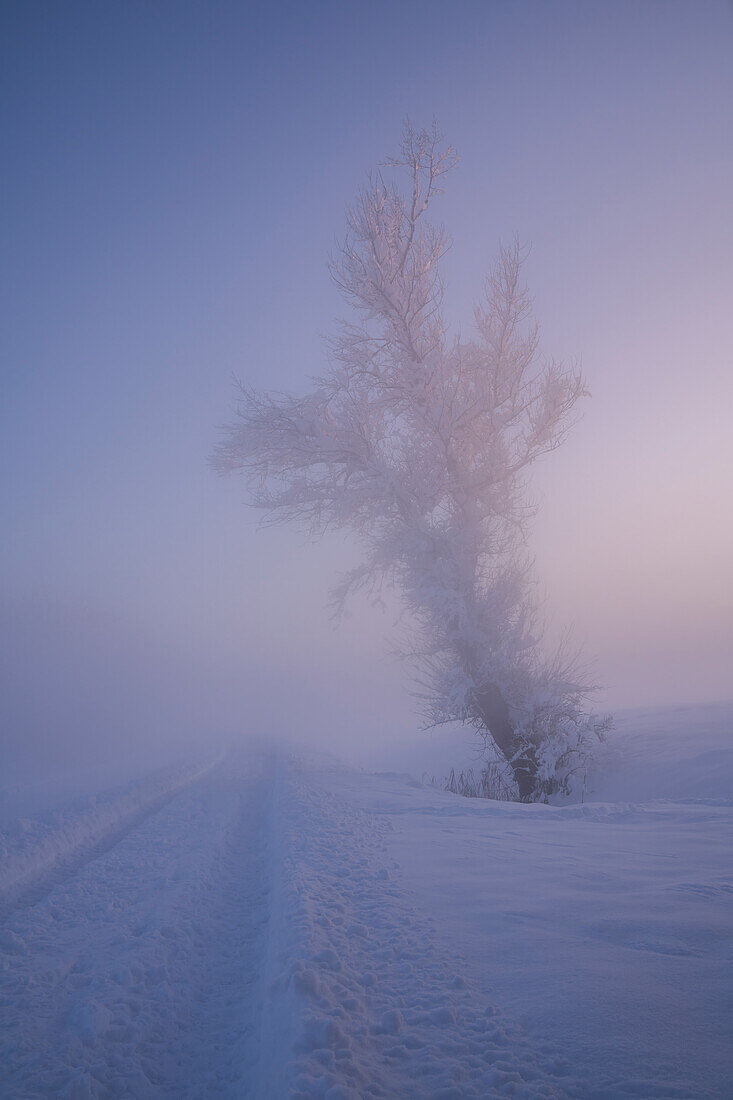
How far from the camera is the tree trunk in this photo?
26.8 feet

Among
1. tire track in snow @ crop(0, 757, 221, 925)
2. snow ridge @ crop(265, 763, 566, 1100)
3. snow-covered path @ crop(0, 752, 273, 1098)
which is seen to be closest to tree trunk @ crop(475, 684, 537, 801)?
snow-covered path @ crop(0, 752, 273, 1098)

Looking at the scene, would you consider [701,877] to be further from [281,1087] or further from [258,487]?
[258,487]

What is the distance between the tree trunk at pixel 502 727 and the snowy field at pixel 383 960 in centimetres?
284

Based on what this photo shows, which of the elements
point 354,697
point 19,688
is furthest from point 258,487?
point 354,697

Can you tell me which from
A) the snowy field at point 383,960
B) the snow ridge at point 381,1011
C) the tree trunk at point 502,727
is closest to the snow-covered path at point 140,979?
the snowy field at point 383,960

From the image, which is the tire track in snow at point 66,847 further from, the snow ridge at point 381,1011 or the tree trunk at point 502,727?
the tree trunk at point 502,727

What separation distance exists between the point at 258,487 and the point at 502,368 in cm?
522

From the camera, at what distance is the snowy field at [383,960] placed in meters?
1.73

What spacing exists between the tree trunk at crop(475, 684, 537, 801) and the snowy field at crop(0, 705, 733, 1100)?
2.84m

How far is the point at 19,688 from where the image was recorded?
33.2 meters

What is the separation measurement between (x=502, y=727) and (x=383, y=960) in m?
6.40

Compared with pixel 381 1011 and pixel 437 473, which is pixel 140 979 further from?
pixel 437 473

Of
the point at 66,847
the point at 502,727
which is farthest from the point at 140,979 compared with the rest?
the point at 502,727

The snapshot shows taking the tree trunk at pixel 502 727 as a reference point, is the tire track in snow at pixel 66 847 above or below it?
below
